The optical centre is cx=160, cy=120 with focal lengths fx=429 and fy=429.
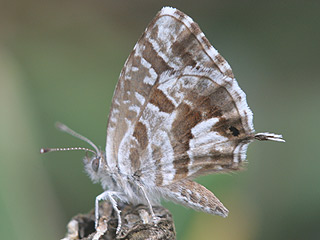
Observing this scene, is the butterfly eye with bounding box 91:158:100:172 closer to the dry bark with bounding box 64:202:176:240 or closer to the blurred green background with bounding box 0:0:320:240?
the dry bark with bounding box 64:202:176:240

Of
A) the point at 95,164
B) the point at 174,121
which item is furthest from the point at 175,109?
the point at 95,164

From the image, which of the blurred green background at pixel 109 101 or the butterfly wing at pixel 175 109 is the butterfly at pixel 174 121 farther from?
the blurred green background at pixel 109 101

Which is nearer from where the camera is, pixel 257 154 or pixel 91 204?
pixel 91 204

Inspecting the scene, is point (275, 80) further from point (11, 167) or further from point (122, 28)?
point (11, 167)

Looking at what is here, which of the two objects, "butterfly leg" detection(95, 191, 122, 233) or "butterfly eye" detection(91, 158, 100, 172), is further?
"butterfly eye" detection(91, 158, 100, 172)

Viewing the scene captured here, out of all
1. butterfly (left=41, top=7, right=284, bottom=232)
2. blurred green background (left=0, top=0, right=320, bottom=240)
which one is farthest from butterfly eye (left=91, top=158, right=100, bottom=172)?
blurred green background (left=0, top=0, right=320, bottom=240)

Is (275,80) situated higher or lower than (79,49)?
lower

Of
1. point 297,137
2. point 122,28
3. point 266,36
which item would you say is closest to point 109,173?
point 297,137

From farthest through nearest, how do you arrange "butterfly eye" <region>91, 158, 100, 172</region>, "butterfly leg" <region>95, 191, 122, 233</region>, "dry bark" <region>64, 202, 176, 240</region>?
1. "butterfly eye" <region>91, 158, 100, 172</region>
2. "butterfly leg" <region>95, 191, 122, 233</region>
3. "dry bark" <region>64, 202, 176, 240</region>

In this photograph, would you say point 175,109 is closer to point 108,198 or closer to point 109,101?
point 108,198
